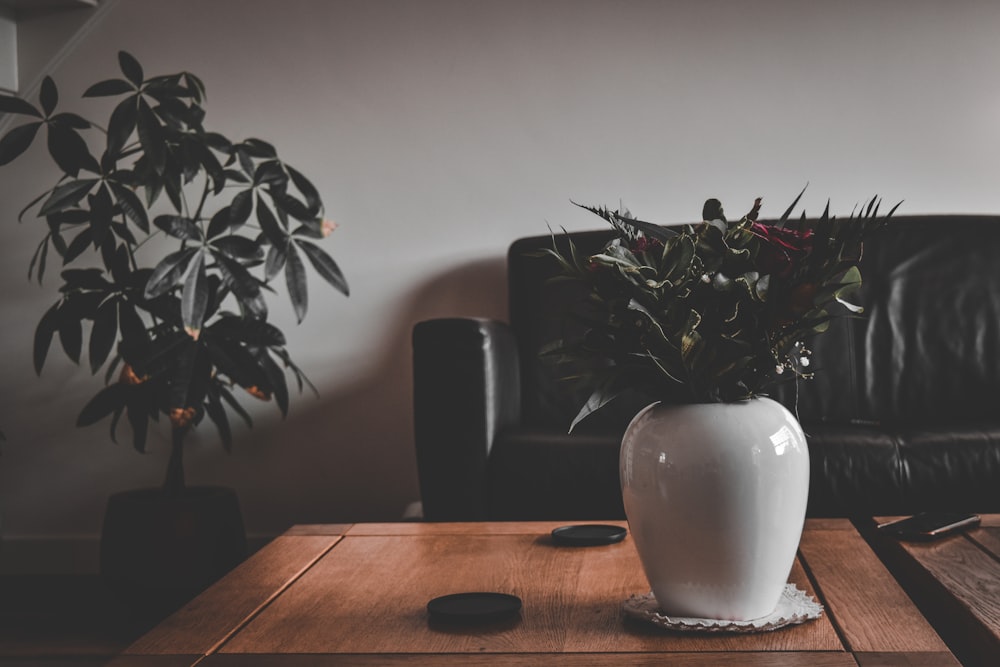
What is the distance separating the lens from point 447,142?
289cm

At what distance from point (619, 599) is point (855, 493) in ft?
3.54

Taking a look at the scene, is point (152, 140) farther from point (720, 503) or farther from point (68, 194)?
point (720, 503)

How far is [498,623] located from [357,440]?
83.7 inches

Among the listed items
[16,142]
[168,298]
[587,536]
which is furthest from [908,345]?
[16,142]

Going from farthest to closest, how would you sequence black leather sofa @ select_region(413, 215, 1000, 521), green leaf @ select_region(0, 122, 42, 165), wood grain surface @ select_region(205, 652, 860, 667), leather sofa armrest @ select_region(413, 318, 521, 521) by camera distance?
green leaf @ select_region(0, 122, 42, 165) → leather sofa armrest @ select_region(413, 318, 521, 521) → black leather sofa @ select_region(413, 215, 1000, 521) → wood grain surface @ select_region(205, 652, 860, 667)

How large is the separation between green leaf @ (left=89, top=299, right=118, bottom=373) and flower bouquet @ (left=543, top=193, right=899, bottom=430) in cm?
177

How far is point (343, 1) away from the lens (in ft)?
9.57

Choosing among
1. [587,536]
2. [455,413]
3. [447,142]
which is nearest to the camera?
[587,536]

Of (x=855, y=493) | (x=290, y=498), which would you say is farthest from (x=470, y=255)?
(x=855, y=493)

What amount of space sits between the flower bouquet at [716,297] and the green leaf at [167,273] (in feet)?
5.23

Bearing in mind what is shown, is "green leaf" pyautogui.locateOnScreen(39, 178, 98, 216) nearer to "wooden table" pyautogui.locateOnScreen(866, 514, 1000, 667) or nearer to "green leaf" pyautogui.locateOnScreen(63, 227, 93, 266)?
"green leaf" pyautogui.locateOnScreen(63, 227, 93, 266)

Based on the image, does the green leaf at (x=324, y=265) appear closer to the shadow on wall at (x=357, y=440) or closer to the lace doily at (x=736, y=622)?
the shadow on wall at (x=357, y=440)

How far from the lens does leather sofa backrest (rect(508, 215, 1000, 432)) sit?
2371mm

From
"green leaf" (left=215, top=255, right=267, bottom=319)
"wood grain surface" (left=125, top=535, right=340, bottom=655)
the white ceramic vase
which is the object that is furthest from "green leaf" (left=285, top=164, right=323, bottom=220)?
the white ceramic vase
